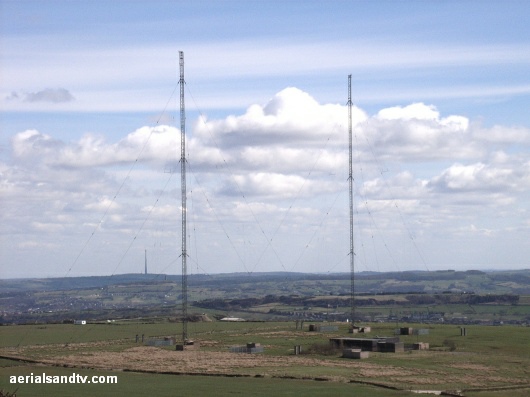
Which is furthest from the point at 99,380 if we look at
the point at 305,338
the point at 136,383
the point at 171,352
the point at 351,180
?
the point at 351,180

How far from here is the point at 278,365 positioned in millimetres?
89312

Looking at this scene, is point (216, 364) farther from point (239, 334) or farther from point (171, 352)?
point (239, 334)

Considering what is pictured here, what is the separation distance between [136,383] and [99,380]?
3774 millimetres

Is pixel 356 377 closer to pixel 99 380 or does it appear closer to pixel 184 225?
pixel 99 380

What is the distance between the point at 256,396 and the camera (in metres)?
65.8

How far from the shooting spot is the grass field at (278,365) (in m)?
71.4

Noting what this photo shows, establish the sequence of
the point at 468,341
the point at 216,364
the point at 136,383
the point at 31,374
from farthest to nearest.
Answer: the point at 468,341 < the point at 216,364 < the point at 31,374 < the point at 136,383

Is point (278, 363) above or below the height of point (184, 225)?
below

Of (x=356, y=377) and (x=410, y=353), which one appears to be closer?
(x=356, y=377)

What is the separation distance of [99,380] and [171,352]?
93.6 ft

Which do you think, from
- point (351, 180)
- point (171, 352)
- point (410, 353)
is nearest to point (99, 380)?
point (171, 352)

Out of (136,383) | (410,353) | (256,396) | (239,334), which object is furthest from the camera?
(239,334)

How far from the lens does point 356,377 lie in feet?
259

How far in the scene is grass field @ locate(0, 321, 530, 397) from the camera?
71375 mm
